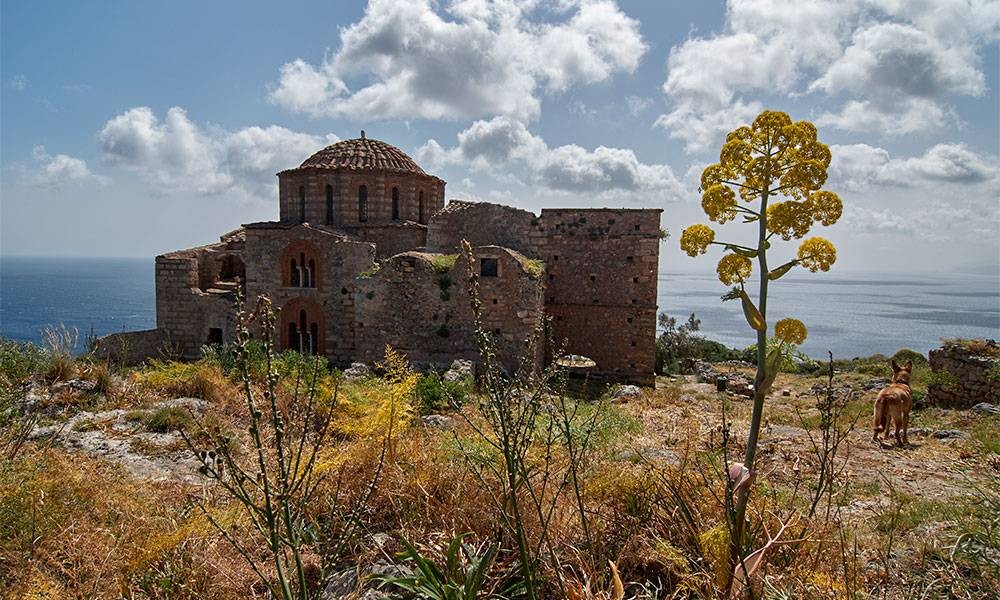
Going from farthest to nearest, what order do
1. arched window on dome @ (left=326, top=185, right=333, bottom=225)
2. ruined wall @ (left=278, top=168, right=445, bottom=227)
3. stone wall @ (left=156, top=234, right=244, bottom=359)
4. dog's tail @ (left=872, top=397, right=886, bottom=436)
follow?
arched window on dome @ (left=326, top=185, right=333, bottom=225)
ruined wall @ (left=278, top=168, right=445, bottom=227)
stone wall @ (left=156, top=234, right=244, bottom=359)
dog's tail @ (left=872, top=397, right=886, bottom=436)

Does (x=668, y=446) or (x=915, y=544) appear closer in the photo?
(x=915, y=544)

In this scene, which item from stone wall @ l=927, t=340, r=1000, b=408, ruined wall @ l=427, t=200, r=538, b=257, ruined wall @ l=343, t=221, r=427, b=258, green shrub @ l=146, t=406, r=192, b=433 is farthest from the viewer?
ruined wall @ l=343, t=221, r=427, b=258

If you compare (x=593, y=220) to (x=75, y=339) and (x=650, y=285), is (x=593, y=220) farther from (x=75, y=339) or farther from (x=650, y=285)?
(x=75, y=339)

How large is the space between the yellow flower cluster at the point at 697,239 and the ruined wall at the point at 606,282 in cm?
1419

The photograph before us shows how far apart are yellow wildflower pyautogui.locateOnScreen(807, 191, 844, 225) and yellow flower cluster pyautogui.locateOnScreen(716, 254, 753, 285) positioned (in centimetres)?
39

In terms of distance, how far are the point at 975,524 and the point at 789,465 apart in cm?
324

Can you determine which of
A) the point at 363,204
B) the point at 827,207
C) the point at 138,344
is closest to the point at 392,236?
the point at 363,204

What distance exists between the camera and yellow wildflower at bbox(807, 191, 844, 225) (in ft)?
9.04

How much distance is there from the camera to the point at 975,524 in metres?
4.09

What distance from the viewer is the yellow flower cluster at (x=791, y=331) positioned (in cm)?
272

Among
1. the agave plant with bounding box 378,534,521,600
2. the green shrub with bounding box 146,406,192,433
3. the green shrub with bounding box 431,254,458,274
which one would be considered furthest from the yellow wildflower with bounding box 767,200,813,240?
the green shrub with bounding box 431,254,458,274

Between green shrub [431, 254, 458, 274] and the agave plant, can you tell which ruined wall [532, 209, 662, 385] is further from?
the agave plant

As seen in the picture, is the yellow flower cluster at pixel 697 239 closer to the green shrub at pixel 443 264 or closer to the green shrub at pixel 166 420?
the green shrub at pixel 166 420

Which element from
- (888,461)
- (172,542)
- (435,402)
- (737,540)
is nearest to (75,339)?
(435,402)
